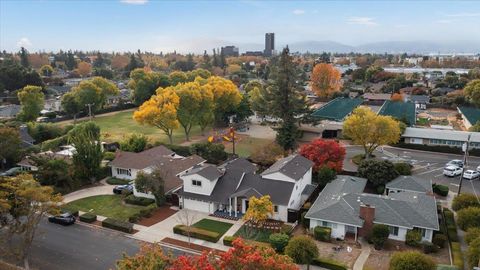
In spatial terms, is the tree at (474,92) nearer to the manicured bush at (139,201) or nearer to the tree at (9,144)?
the manicured bush at (139,201)

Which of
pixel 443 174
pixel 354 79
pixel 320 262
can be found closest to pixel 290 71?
pixel 443 174

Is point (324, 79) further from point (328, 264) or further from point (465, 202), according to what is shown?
point (328, 264)

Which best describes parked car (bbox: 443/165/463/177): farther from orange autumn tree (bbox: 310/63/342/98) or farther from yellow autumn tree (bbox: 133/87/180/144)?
orange autumn tree (bbox: 310/63/342/98)

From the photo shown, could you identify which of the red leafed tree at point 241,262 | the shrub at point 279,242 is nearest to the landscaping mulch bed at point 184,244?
the shrub at point 279,242

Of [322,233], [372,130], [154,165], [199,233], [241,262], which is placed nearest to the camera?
[241,262]

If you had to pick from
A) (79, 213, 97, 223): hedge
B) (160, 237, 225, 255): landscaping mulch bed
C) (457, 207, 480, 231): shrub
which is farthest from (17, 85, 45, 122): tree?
(457, 207, 480, 231): shrub

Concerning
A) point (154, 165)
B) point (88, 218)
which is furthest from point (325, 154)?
point (88, 218)
